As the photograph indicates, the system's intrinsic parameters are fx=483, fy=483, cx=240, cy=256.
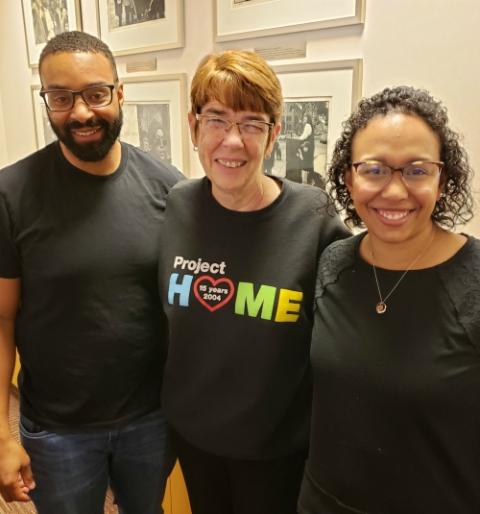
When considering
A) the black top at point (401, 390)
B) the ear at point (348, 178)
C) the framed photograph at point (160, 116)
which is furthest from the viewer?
the framed photograph at point (160, 116)

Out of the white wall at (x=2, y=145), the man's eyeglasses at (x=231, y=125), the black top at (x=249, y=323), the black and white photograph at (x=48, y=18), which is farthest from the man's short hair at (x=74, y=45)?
the white wall at (x=2, y=145)

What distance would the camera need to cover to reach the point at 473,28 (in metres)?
1.12

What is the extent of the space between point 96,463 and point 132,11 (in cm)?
176

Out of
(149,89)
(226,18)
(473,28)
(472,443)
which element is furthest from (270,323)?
(149,89)

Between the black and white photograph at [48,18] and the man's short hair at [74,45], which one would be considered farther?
the black and white photograph at [48,18]

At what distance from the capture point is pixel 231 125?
1099mm

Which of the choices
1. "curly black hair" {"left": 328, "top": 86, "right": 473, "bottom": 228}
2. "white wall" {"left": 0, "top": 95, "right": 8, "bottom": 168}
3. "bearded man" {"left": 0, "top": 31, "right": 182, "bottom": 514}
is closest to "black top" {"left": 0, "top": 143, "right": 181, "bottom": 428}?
"bearded man" {"left": 0, "top": 31, "right": 182, "bottom": 514}

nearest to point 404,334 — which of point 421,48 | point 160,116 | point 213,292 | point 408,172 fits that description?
point 408,172

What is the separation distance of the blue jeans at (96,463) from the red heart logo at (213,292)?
45 centimetres

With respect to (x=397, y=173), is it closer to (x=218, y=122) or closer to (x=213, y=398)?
(x=218, y=122)

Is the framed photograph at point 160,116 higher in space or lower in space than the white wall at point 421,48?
lower

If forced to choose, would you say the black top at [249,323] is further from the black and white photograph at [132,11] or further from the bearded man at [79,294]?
the black and white photograph at [132,11]

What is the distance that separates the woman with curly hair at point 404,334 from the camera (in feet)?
2.78

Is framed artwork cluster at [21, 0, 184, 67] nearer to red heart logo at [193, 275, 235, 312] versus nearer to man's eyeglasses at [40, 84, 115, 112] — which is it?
man's eyeglasses at [40, 84, 115, 112]
